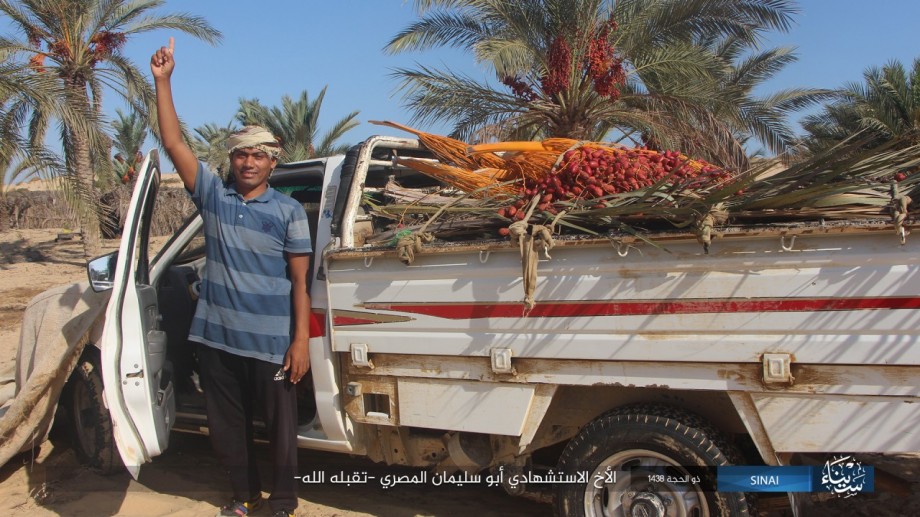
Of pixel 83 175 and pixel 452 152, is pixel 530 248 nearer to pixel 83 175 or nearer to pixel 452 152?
pixel 452 152

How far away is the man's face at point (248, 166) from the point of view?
3.70 m

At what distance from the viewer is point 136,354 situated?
12.0ft

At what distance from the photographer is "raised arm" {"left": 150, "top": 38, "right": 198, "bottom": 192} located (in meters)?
3.58

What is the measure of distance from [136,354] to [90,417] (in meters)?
1.28

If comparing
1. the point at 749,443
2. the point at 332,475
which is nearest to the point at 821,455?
the point at 749,443

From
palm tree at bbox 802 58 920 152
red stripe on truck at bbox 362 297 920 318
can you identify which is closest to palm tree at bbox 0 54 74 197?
red stripe on truck at bbox 362 297 920 318

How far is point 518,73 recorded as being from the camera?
11000mm

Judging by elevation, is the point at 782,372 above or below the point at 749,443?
above

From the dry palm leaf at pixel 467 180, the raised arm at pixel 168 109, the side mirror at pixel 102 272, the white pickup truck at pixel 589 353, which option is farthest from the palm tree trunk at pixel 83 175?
the dry palm leaf at pixel 467 180

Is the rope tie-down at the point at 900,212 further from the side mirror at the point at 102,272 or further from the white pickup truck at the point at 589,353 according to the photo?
the side mirror at the point at 102,272

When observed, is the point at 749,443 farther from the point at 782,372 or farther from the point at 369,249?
the point at 369,249

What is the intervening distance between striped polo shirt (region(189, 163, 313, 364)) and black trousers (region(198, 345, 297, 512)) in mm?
120

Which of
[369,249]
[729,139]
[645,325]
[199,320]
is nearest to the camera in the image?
[645,325]

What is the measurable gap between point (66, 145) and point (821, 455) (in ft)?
46.2
